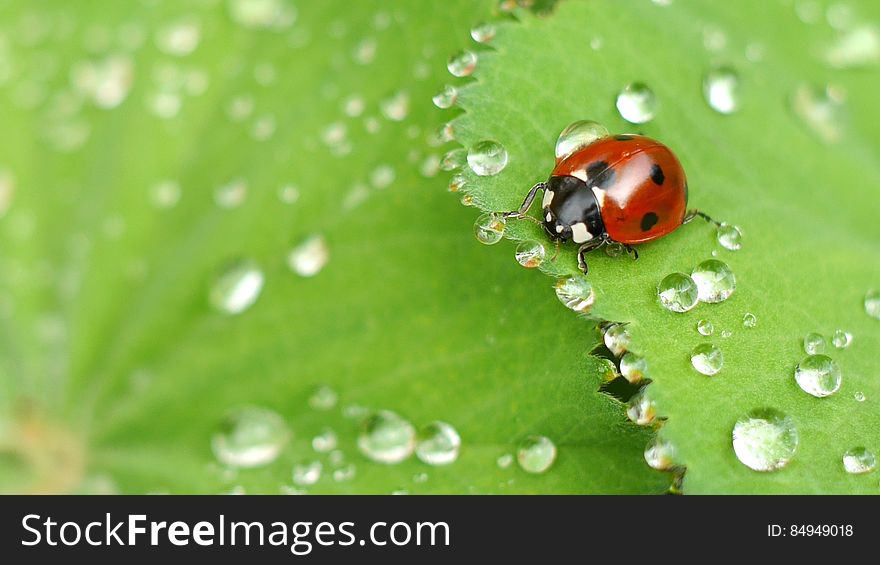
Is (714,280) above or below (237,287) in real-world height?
below

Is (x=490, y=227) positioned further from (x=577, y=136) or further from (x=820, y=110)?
(x=820, y=110)

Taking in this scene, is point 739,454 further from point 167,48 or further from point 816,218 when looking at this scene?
point 167,48

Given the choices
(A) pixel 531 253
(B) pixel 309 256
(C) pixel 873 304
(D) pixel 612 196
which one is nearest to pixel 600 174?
(D) pixel 612 196

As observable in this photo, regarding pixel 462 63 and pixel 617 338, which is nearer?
pixel 617 338

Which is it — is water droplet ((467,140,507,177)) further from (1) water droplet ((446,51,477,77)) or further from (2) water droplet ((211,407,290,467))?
(2) water droplet ((211,407,290,467))

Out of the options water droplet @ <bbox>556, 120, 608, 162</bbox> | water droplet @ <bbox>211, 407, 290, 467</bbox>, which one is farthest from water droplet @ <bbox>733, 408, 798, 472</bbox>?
water droplet @ <bbox>211, 407, 290, 467</bbox>

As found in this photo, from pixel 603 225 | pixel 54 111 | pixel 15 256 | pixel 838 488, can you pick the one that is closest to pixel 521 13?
pixel 603 225
